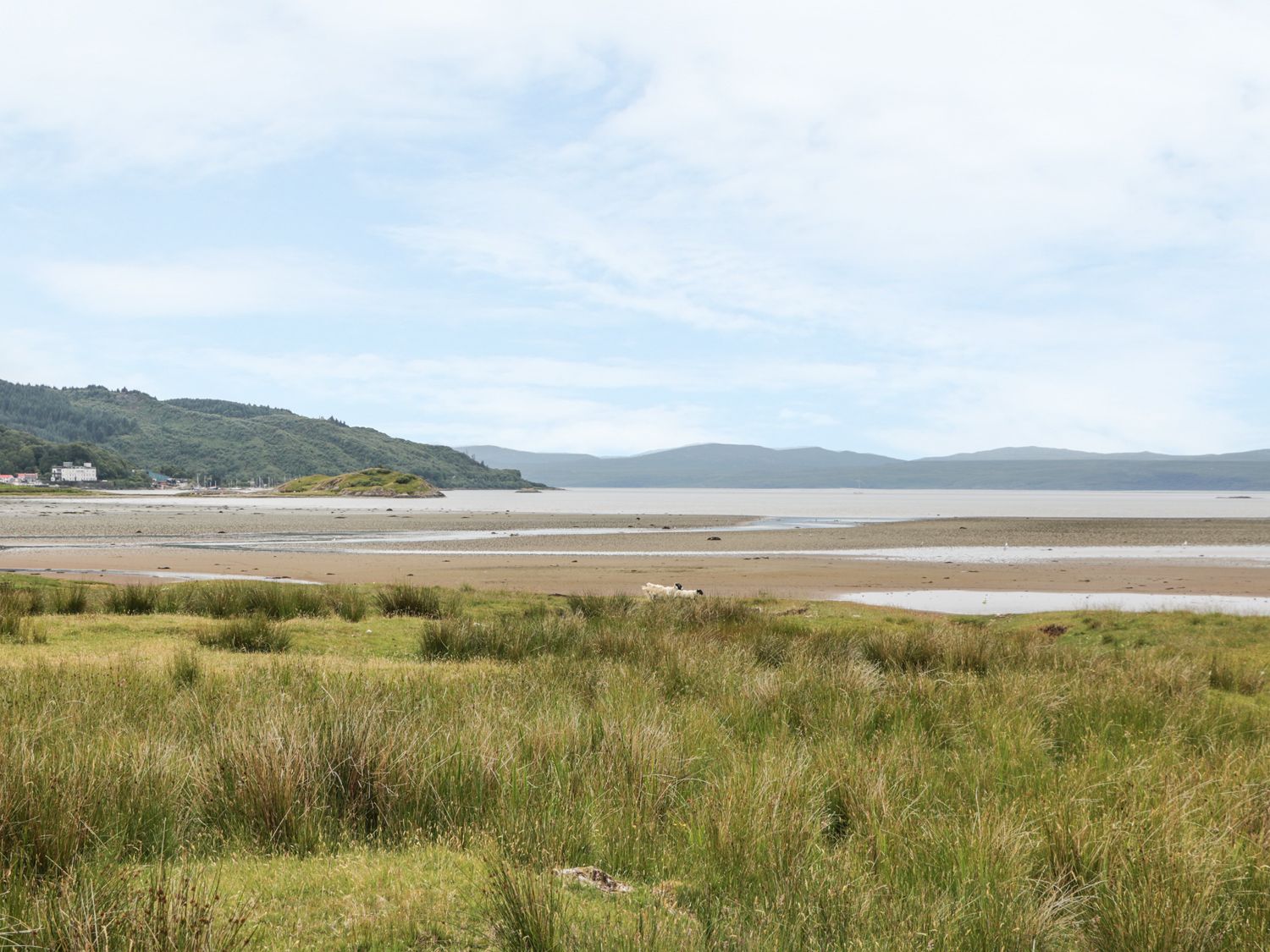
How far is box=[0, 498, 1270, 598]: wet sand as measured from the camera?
29.2 metres

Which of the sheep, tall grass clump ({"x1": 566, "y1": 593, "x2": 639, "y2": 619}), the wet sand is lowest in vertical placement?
the wet sand

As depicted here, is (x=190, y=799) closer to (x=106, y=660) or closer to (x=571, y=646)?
(x=106, y=660)

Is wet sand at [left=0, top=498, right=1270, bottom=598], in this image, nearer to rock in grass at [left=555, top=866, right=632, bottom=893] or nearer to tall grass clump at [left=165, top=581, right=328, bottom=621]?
tall grass clump at [left=165, top=581, right=328, bottom=621]

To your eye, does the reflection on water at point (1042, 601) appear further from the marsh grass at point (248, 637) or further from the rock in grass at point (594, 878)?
the rock in grass at point (594, 878)

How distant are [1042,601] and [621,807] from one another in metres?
23.5

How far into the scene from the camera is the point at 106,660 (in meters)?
9.28

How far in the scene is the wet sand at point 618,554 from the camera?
95.8 ft

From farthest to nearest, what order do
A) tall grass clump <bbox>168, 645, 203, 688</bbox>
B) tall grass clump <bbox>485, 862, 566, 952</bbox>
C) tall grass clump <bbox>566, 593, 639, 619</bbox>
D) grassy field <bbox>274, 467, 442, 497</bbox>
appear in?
grassy field <bbox>274, 467, 442, 497</bbox>, tall grass clump <bbox>566, 593, 639, 619</bbox>, tall grass clump <bbox>168, 645, 203, 688</bbox>, tall grass clump <bbox>485, 862, 566, 952</bbox>

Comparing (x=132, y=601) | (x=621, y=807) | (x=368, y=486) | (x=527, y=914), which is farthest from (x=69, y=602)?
(x=368, y=486)

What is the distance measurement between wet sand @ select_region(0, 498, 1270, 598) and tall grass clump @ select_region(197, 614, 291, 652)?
14.0 m

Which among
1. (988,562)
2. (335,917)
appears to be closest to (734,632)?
(335,917)

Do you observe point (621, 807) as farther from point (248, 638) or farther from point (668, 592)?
point (668, 592)

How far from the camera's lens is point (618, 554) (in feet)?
135

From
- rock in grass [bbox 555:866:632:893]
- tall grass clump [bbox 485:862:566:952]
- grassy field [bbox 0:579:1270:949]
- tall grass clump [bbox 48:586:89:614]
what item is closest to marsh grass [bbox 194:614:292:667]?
grassy field [bbox 0:579:1270:949]
